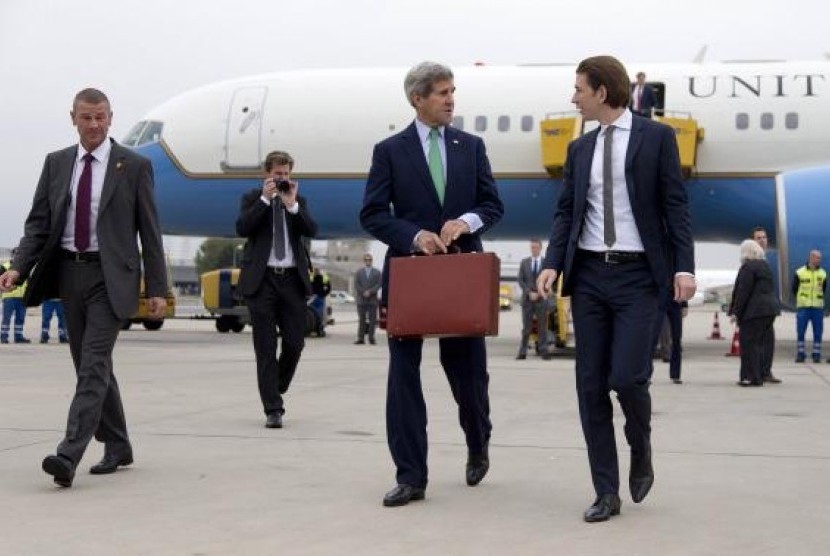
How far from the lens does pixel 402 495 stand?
17.1 ft

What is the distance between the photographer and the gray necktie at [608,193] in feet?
17.0

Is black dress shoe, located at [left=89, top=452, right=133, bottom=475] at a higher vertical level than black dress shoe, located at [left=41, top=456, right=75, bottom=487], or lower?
lower

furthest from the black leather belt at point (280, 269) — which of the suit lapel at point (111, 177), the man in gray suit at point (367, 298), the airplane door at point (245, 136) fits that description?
the man in gray suit at point (367, 298)

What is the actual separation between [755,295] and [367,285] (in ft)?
32.0

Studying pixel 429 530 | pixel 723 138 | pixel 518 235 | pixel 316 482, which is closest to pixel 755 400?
pixel 316 482

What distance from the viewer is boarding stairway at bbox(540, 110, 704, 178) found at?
57.8ft

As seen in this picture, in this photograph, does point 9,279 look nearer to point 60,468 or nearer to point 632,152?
point 60,468

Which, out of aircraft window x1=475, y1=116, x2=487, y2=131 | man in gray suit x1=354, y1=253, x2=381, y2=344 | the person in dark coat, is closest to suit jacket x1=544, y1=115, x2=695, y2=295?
the person in dark coat

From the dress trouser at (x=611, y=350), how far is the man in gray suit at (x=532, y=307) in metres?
10.4

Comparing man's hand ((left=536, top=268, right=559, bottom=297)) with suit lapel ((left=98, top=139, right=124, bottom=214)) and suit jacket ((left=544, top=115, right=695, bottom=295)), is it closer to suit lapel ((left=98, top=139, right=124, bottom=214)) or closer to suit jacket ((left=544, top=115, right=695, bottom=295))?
suit jacket ((left=544, top=115, right=695, bottom=295))

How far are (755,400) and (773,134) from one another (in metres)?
8.78

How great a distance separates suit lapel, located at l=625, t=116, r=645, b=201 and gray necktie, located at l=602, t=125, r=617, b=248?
0.22ft

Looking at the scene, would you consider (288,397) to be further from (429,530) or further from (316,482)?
(429,530)

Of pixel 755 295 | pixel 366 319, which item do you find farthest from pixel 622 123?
pixel 366 319
